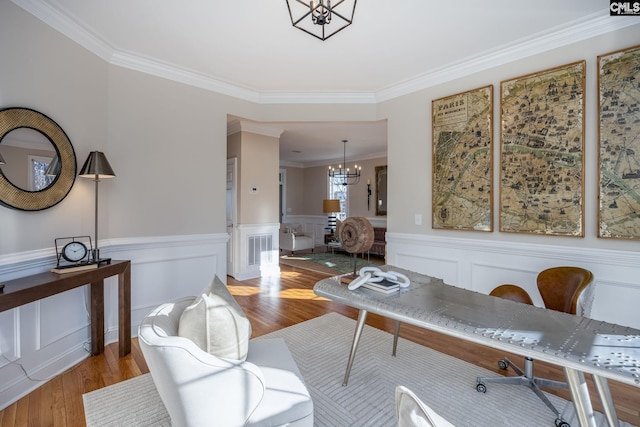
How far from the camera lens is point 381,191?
795 centimetres

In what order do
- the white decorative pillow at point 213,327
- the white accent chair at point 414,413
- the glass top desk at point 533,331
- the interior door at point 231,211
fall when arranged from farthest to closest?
1. the interior door at point 231,211
2. the white decorative pillow at point 213,327
3. the glass top desk at point 533,331
4. the white accent chair at point 414,413

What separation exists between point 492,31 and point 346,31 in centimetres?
127

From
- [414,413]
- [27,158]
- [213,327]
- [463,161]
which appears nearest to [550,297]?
[463,161]

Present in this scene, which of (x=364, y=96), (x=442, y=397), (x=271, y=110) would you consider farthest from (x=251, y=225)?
(x=442, y=397)

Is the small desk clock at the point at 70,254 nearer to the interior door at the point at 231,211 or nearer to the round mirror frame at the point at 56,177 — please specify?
the round mirror frame at the point at 56,177

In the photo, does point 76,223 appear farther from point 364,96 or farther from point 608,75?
point 608,75

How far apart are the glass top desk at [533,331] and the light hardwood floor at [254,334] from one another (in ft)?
2.57

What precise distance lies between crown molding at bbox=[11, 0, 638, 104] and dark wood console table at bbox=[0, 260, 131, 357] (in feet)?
6.14

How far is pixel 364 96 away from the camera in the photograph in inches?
154

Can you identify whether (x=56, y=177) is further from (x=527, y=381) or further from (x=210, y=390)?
(x=527, y=381)

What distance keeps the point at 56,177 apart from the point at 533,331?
10.7ft

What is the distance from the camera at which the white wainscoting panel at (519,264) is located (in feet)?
7.50

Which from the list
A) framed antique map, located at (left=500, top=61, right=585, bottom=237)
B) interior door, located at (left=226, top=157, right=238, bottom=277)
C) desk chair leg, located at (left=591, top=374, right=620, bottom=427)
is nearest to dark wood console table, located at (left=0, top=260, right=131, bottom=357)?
interior door, located at (left=226, top=157, right=238, bottom=277)

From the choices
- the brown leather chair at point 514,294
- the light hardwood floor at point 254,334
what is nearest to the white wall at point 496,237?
the brown leather chair at point 514,294
